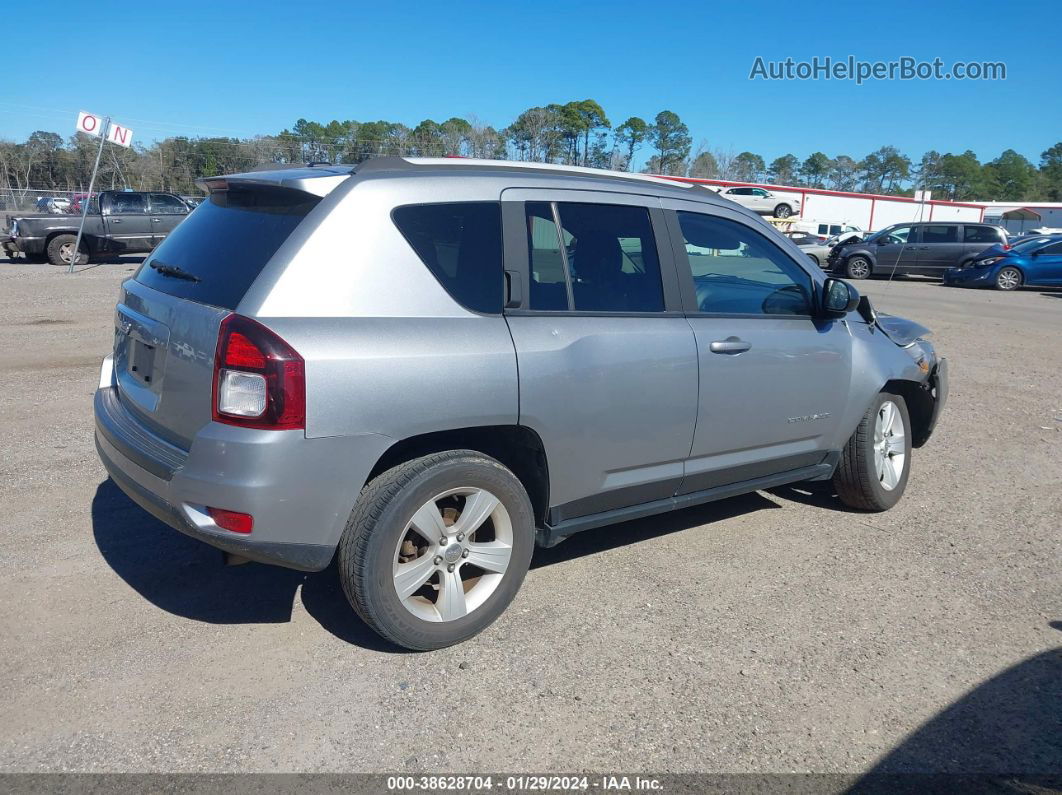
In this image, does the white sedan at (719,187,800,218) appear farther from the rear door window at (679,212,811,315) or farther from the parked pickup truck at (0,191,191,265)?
the rear door window at (679,212,811,315)

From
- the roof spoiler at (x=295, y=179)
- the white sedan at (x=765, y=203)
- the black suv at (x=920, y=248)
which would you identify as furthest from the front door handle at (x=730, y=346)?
the white sedan at (x=765, y=203)

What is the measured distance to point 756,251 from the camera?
4359 millimetres

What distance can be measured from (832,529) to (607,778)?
2643 mm

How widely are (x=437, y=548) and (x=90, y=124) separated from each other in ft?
57.0

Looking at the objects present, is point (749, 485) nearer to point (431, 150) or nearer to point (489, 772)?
point (489, 772)

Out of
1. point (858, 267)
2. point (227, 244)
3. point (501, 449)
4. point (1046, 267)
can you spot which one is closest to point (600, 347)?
point (501, 449)

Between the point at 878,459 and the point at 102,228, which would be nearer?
the point at 878,459

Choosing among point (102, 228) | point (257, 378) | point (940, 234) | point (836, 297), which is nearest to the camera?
point (257, 378)

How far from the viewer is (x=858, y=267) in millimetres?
24844

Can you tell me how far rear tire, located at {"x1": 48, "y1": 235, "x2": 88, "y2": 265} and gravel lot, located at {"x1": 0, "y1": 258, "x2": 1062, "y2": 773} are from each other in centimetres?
1599

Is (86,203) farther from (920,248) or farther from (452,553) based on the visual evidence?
(920,248)

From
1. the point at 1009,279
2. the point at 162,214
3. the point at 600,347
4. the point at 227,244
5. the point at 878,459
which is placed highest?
the point at 162,214

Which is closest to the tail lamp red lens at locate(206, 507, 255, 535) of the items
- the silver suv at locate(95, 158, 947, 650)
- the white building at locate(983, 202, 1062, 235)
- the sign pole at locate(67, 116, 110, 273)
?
the silver suv at locate(95, 158, 947, 650)

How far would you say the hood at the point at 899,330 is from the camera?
502cm
